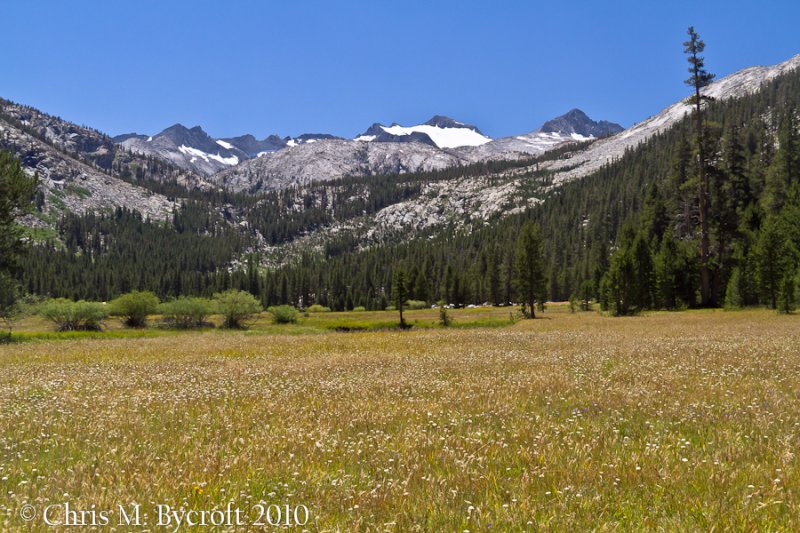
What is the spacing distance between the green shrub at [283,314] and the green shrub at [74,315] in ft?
93.0

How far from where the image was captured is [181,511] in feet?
13.5

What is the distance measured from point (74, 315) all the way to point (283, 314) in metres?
33.0

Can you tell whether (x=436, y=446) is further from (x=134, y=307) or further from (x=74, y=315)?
(x=134, y=307)

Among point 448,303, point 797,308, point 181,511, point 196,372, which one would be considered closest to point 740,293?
point 797,308

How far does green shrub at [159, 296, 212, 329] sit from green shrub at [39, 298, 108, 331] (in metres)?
9.56

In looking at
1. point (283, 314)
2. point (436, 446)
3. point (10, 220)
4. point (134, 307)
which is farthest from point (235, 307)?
point (436, 446)

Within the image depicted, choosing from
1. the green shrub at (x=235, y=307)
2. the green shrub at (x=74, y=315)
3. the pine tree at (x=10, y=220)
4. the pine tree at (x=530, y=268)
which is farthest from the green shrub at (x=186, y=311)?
the pine tree at (x=530, y=268)

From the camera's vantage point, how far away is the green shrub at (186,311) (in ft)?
231

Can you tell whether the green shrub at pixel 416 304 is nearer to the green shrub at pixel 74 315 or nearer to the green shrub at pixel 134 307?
the green shrub at pixel 134 307

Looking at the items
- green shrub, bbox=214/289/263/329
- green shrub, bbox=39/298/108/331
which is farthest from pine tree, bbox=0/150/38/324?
green shrub, bbox=214/289/263/329

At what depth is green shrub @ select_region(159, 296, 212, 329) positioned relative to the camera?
2773 inches

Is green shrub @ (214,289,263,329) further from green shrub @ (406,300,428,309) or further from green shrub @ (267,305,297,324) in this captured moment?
green shrub @ (406,300,428,309)

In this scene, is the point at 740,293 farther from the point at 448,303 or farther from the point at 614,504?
the point at 448,303

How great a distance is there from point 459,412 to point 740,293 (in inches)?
2282
